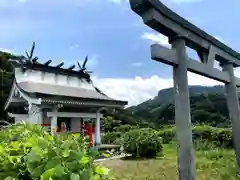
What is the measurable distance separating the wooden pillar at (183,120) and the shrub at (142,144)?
25.8 feet

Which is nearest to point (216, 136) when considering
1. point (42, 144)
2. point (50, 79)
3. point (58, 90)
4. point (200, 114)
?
point (58, 90)

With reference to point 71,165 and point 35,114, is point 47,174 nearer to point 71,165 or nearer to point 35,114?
point 71,165

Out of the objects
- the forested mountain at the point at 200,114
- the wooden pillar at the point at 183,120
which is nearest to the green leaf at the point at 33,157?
the wooden pillar at the point at 183,120

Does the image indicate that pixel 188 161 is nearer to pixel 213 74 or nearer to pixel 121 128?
pixel 213 74

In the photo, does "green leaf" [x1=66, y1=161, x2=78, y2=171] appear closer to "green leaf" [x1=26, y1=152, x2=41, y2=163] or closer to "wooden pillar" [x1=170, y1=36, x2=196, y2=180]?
"green leaf" [x1=26, y1=152, x2=41, y2=163]

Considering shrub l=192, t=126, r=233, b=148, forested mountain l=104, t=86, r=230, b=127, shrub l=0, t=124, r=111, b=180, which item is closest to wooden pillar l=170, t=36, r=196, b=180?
shrub l=0, t=124, r=111, b=180

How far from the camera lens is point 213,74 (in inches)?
224

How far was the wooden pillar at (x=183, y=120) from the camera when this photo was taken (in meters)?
4.38

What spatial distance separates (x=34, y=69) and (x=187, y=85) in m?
11.8

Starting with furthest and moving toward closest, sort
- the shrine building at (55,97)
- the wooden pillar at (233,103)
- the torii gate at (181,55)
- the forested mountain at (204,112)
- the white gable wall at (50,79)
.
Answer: the forested mountain at (204,112) → the white gable wall at (50,79) → the shrine building at (55,97) → the wooden pillar at (233,103) → the torii gate at (181,55)

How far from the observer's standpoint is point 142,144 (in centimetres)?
1227

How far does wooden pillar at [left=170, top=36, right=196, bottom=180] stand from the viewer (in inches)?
172

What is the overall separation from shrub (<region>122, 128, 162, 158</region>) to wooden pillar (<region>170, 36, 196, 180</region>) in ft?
25.8

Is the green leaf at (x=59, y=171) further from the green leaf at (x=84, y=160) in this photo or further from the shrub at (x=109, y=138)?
the shrub at (x=109, y=138)
